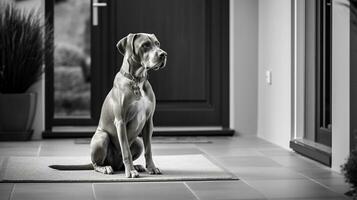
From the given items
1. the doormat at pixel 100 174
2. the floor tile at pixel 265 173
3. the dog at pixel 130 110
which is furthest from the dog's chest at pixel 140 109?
the floor tile at pixel 265 173

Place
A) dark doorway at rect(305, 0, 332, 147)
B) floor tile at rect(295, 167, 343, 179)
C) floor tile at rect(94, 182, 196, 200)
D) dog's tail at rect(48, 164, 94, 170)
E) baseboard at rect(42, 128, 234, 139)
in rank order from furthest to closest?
baseboard at rect(42, 128, 234, 139) → dark doorway at rect(305, 0, 332, 147) → dog's tail at rect(48, 164, 94, 170) → floor tile at rect(295, 167, 343, 179) → floor tile at rect(94, 182, 196, 200)

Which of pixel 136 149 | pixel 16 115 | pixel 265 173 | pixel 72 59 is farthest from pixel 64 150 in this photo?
pixel 72 59

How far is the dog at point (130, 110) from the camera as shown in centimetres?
430

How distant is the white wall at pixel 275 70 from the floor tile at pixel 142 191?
2008 mm

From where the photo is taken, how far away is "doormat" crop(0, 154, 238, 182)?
4242mm

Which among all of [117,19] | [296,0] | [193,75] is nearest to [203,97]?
[193,75]

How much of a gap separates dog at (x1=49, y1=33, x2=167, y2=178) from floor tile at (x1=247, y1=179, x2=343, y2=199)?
2.25 feet

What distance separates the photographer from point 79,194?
3.79 m

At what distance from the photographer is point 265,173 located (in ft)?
15.0

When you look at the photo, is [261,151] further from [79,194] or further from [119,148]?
[79,194]

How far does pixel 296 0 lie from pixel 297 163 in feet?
4.51

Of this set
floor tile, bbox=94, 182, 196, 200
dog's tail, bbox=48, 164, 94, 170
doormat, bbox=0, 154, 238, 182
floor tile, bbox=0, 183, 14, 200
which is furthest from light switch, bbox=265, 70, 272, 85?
floor tile, bbox=0, 183, 14, 200

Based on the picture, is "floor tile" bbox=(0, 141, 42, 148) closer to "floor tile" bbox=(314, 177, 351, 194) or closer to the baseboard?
the baseboard

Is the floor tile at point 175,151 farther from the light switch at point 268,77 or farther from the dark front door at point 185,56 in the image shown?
the dark front door at point 185,56
